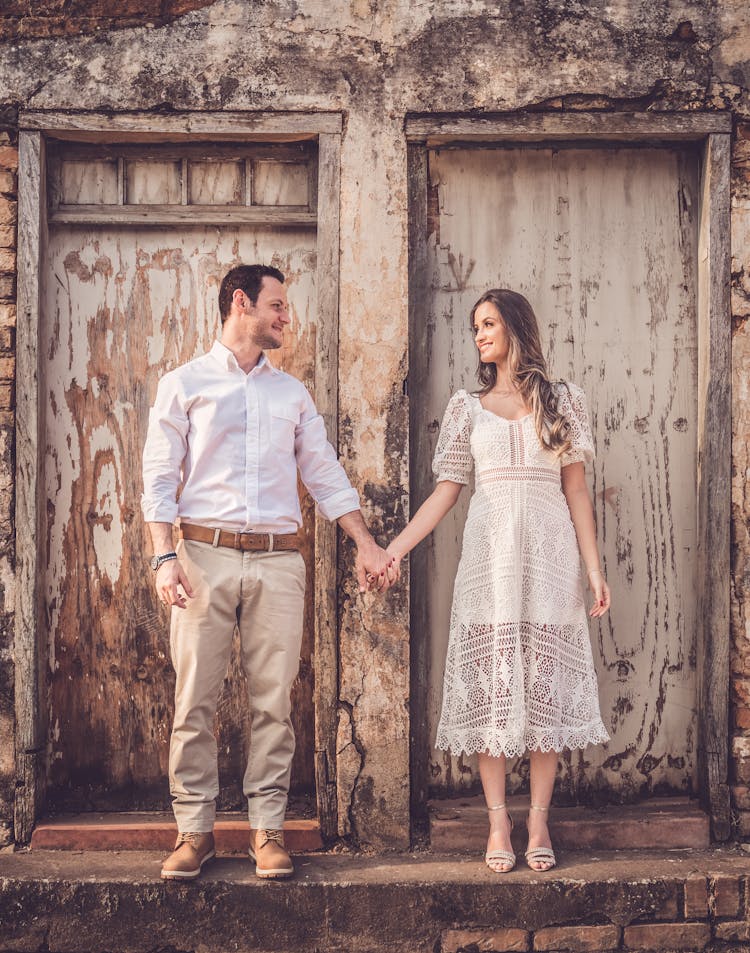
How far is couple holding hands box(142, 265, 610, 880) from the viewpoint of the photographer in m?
3.73

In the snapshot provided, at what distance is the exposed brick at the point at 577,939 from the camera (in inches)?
148

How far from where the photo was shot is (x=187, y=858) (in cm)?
372

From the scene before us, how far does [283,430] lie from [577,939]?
7.34 ft

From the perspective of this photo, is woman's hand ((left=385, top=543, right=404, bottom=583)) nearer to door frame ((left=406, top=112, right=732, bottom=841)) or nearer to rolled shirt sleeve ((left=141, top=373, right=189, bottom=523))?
door frame ((left=406, top=112, right=732, bottom=841))

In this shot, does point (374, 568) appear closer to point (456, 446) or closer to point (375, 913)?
point (456, 446)

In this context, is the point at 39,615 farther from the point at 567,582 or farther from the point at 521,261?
the point at 521,261

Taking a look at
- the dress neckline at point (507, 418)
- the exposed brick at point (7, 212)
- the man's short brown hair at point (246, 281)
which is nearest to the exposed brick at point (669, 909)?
the dress neckline at point (507, 418)

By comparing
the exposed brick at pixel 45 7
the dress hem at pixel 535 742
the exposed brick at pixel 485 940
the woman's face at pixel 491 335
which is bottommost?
the exposed brick at pixel 485 940

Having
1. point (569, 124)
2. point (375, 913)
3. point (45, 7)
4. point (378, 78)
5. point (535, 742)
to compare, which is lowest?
point (375, 913)

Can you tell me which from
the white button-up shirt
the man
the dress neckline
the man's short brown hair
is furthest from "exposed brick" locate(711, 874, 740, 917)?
the man's short brown hair

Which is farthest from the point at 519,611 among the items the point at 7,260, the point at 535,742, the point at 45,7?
the point at 45,7

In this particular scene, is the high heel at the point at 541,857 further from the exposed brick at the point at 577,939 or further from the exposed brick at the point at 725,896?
the exposed brick at the point at 725,896

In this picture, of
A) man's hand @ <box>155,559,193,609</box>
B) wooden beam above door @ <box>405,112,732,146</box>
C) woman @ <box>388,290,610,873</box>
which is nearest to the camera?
man's hand @ <box>155,559,193,609</box>

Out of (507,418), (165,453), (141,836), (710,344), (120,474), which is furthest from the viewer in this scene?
(120,474)
